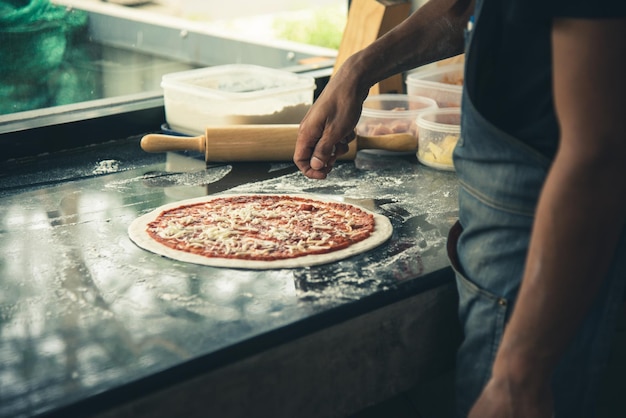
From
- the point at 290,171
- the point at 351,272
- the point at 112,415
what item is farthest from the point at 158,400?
the point at 290,171

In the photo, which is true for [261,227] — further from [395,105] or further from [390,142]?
[395,105]

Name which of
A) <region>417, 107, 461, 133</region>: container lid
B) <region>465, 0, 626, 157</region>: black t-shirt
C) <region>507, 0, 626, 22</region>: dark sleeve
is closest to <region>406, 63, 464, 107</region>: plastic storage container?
<region>417, 107, 461, 133</region>: container lid

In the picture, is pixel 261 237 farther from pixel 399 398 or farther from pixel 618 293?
pixel 618 293

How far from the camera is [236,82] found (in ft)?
8.30

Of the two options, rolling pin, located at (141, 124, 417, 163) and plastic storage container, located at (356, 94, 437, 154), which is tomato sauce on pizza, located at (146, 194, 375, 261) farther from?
plastic storage container, located at (356, 94, 437, 154)

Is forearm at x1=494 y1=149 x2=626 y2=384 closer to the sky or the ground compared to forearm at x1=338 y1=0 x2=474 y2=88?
closer to the ground

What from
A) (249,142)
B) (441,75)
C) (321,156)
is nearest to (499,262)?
(321,156)

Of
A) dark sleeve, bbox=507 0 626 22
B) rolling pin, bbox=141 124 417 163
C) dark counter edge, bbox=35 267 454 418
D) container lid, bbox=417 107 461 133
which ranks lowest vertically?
dark counter edge, bbox=35 267 454 418

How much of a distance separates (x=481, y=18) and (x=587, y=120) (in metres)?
0.32

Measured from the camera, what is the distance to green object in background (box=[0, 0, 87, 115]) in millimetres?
2326

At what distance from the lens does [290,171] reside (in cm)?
225

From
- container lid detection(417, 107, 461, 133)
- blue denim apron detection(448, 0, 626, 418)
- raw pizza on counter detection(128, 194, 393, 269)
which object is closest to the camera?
blue denim apron detection(448, 0, 626, 418)

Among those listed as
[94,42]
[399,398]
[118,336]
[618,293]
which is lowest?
[399,398]

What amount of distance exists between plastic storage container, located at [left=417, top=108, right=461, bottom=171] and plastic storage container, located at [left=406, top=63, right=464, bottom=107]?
22cm
